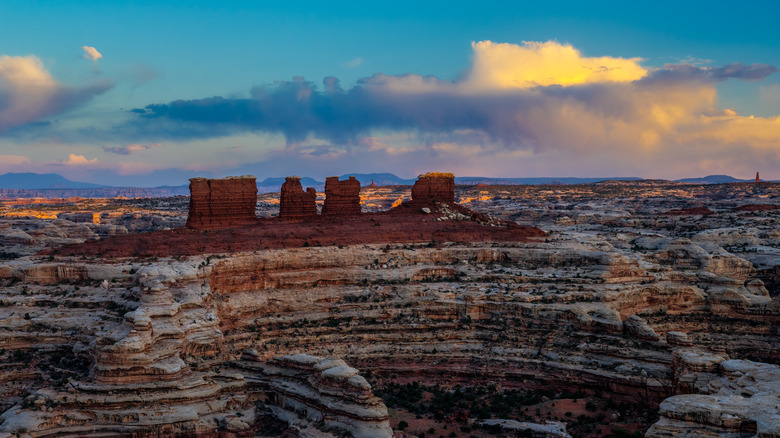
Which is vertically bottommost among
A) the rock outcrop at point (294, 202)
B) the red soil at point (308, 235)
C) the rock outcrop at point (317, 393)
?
the rock outcrop at point (317, 393)

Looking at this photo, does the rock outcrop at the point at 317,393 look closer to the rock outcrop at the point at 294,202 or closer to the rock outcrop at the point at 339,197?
the rock outcrop at the point at 294,202

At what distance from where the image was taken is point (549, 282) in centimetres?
4706

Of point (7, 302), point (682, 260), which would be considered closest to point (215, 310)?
point (7, 302)

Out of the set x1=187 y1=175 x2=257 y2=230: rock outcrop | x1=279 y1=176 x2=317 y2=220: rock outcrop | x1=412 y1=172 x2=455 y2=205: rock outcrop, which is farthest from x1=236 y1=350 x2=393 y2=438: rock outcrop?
x1=412 y1=172 x2=455 y2=205: rock outcrop

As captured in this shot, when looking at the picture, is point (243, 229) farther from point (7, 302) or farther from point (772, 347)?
point (772, 347)

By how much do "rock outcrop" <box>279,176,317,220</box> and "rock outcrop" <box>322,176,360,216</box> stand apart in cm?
191

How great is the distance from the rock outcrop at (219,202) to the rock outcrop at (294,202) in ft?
17.7

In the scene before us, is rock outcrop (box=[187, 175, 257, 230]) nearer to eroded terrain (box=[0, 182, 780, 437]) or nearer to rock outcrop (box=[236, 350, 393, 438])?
eroded terrain (box=[0, 182, 780, 437])

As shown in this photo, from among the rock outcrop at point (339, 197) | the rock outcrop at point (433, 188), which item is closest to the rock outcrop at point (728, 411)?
the rock outcrop at point (433, 188)

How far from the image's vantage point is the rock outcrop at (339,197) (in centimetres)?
6194

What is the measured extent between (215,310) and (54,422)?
11.1 meters

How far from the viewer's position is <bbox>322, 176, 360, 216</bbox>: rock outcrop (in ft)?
203

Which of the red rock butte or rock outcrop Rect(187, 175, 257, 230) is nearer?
the red rock butte

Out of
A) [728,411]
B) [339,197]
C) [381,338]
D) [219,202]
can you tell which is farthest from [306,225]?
[728,411]
